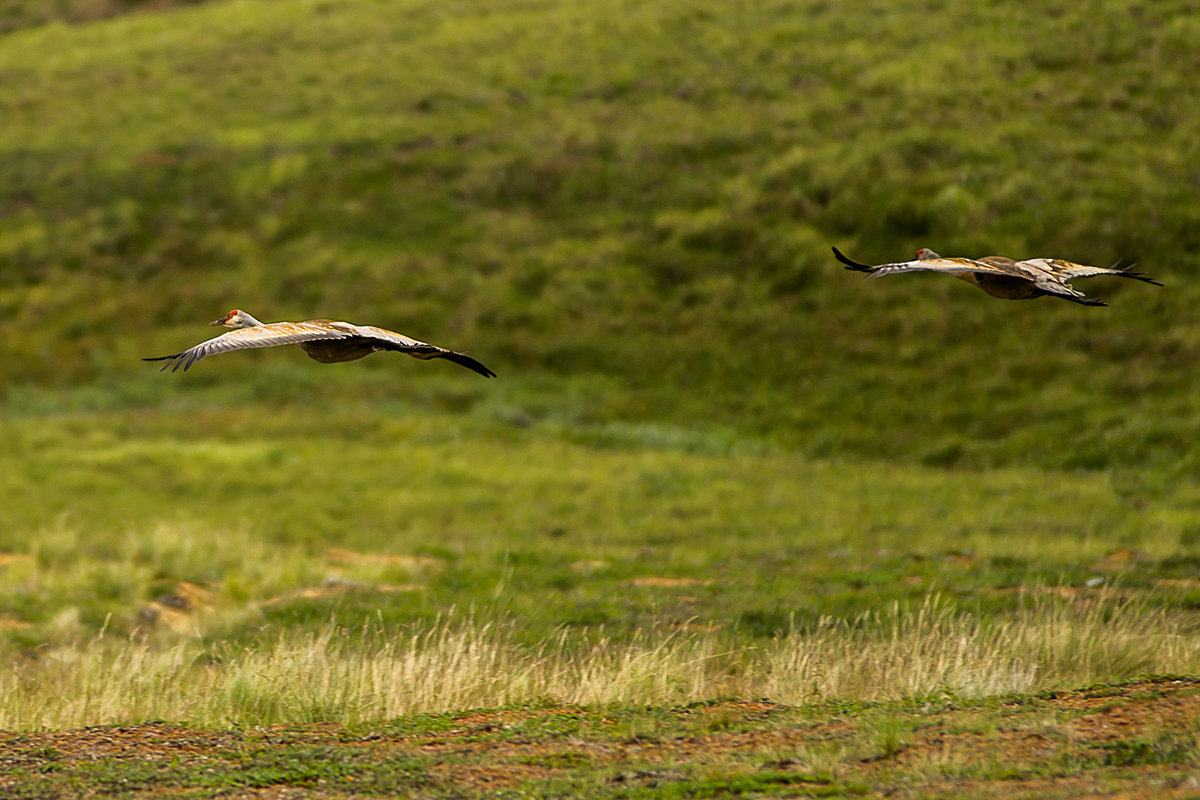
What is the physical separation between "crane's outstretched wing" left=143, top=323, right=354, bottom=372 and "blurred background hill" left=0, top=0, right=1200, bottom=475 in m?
17.7

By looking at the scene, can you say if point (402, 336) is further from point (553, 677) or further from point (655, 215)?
point (655, 215)

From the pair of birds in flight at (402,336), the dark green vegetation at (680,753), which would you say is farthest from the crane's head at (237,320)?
the dark green vegetation at (680,753)

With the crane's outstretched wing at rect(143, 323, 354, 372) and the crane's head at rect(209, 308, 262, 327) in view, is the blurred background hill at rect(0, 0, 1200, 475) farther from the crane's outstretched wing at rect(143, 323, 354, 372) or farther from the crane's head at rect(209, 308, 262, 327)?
the crane's outstretched wing at rect(143, 323, 354, 372)

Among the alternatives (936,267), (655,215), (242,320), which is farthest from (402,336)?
(655,215)

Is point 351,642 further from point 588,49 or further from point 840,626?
point 588,49

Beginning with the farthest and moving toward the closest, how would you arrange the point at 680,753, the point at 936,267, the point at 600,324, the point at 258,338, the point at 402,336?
the point at 600,324 < the point at 680,753 < the point at 936,267 < the point at 402,336 < the point at 258,338

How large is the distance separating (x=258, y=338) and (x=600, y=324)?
2333 cm

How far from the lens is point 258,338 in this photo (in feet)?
16.1

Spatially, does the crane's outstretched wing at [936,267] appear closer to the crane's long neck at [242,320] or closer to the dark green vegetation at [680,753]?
the dark green vegetation at [680,753]

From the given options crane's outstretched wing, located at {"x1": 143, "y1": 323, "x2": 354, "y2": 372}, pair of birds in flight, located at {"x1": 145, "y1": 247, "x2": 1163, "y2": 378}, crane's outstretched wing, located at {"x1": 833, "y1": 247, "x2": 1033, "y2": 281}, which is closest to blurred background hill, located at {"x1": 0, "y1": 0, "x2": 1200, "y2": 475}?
pair of birds in flight, located at {"x1": 145, "y1": 247, "x2": 1163, "y2": 378}

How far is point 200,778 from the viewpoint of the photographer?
22.7 feet

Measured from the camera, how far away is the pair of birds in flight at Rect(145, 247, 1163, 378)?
16.2 ft

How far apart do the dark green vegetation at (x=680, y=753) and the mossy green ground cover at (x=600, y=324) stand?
2.24 feet

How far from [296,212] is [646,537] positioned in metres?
20.1
